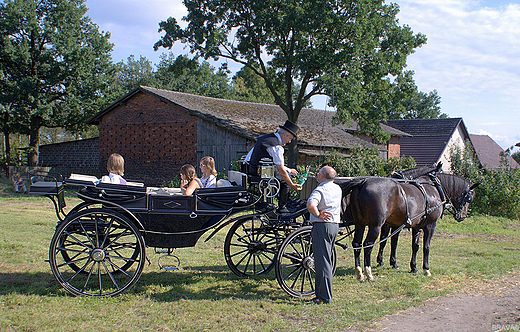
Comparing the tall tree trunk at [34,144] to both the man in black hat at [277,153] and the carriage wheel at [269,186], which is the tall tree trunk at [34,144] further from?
the carriage wheel at [269,186]

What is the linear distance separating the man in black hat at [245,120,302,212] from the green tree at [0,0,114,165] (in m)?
29.0

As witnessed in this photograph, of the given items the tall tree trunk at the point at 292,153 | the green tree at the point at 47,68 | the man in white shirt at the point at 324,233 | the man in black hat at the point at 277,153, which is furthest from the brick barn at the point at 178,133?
the man in white shirt at the point at 324,233

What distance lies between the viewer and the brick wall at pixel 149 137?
935 inches

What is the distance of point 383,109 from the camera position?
21.8 metres

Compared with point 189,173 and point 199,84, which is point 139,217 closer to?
point 189,173

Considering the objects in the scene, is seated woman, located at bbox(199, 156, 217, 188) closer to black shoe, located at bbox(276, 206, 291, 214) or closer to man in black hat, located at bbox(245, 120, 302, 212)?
man in black hat, located at bbox(245, 120, 302, 212)

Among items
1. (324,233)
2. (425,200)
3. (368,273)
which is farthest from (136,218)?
(425,200)

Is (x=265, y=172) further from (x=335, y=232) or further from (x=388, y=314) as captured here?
(x=388, y=314)

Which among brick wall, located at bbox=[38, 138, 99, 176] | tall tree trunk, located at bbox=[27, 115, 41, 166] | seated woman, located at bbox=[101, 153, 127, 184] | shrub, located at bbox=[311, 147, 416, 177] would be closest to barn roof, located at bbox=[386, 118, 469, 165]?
shrub, located at bbox=[311, 147, 416, 177]

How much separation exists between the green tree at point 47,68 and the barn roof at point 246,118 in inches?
243

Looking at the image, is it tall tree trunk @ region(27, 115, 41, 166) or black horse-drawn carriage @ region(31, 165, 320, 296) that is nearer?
black horse-drawn carriage @ region(31, 165, 320, 296)

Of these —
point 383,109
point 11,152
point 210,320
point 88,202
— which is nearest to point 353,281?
point 210,320

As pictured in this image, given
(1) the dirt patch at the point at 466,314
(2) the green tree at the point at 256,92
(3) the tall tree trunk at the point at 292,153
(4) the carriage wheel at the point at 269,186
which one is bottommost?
(1) the dirt patch at the point at 466,314

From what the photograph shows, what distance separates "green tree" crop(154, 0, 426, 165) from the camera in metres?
20.3
